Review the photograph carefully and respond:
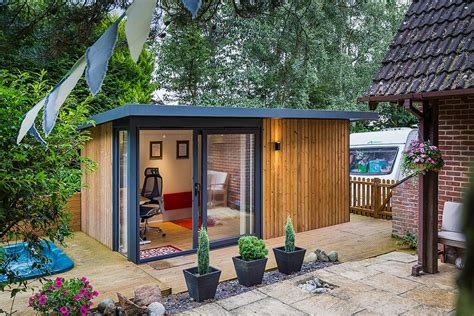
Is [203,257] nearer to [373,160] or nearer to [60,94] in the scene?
[60,94]

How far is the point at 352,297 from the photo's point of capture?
4.79 metres

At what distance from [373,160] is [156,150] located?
5.51m

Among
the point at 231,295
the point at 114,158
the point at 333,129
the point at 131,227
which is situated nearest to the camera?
the point at 231,295

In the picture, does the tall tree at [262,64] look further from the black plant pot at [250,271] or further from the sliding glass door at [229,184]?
the black plant pot at [250,271]

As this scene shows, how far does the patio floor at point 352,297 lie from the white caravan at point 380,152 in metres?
4.35

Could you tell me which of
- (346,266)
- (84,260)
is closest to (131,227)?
(84,260)

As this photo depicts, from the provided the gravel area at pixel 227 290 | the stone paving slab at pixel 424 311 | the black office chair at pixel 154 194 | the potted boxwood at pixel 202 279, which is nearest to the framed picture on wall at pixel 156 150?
the black office chair at pixel 154 194

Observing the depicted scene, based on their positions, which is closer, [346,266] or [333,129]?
A: [346,266]

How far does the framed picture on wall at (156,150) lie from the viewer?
988cm

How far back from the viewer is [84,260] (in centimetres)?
643

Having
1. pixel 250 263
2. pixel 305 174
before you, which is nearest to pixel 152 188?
pixel 305 174

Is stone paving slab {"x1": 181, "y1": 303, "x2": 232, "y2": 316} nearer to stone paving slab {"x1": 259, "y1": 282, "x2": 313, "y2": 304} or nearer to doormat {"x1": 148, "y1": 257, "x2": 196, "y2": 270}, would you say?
stone paving slab {"x1": 259, "y1": 282, "x2": 313, "y2": 304}

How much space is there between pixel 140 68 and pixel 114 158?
5.42 m

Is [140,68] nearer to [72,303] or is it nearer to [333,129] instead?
[333,129]
